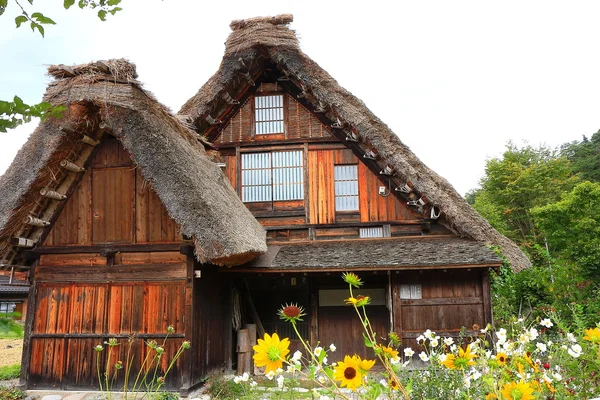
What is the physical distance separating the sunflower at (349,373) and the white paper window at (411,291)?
7.48m

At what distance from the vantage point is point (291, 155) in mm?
10422

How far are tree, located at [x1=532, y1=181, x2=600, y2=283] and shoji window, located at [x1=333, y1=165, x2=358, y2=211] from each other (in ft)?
28.4

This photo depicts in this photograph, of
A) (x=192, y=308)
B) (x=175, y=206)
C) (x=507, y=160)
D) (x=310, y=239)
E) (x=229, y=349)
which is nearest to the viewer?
(x=175, y=206)

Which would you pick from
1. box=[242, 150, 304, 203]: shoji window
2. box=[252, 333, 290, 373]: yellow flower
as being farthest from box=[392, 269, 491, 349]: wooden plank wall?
box=[252, 333, 290, 373]: yellow flower

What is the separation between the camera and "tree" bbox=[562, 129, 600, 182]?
103 ft

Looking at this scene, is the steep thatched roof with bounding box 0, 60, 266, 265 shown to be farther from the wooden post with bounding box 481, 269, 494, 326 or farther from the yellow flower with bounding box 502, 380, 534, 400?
the yellow flower with bounding box 502, 380, 534, 400

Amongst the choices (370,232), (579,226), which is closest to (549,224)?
(579,226)

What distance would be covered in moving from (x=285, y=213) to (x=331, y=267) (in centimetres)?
206

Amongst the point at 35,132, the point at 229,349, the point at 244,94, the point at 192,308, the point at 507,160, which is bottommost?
the point at 229,349

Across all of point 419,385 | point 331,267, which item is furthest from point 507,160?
point 419,385

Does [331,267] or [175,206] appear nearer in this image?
[175,206]

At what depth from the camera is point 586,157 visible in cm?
3316

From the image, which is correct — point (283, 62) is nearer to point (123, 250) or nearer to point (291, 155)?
point (291, 155)

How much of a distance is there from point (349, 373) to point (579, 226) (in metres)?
17.0
